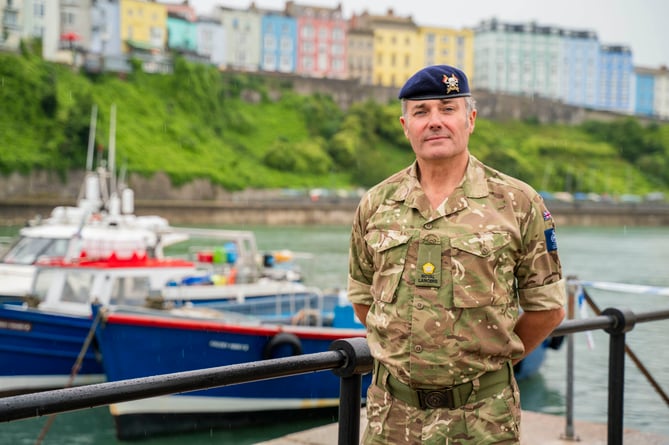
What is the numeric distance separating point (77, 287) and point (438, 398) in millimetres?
10887

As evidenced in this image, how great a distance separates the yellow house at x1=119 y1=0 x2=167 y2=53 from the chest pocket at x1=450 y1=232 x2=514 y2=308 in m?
95.0

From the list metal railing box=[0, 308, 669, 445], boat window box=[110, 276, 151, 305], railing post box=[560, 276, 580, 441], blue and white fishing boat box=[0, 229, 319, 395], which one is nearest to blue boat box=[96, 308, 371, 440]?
blue and white fishing boat box=[0, 229, 319, 395]

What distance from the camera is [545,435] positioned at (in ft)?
17.3

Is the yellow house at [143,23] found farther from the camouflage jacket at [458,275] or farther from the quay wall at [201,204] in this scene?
the camouflage jacket at [458,275]

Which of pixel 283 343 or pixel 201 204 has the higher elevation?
pixel 283 343

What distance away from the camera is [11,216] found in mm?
56406

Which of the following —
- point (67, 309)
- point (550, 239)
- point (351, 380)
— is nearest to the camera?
point (550, 239)

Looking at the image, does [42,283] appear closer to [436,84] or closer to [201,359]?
[201,359]

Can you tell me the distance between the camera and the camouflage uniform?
94.6 inches

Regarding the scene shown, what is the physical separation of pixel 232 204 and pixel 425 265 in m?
66.9

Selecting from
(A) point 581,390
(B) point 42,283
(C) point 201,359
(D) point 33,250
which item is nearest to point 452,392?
(C) point 201,359

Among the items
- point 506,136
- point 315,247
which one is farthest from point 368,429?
point 506,136

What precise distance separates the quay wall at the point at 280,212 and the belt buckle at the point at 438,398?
56793mm

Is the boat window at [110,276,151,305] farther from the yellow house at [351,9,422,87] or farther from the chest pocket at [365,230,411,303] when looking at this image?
the yellow house at [351,9,422,87]
